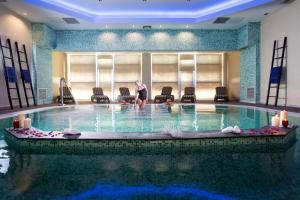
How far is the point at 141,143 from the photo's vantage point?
3609 mm

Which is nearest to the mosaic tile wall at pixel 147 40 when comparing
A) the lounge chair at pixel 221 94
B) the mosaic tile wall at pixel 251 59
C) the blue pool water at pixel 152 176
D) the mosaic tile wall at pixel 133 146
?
the mosaic tile wall at pixel 251 59

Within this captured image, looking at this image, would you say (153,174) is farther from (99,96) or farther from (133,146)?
(99,96)

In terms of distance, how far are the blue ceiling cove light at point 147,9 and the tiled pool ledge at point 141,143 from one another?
22.8 ft

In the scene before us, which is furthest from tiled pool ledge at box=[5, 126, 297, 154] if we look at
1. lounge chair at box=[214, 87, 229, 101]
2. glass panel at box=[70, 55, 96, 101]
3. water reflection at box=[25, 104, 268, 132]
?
glass panel at box=[70, 55, 96, 101]

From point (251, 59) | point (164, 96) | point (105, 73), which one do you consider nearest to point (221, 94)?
point (251, 59)

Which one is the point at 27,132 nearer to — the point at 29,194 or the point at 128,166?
the point at 128,166

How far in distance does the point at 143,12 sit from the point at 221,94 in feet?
18.5

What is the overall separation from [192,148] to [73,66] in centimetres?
1356

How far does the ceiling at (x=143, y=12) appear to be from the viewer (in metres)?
10.1

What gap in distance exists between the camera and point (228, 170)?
2.71 meters

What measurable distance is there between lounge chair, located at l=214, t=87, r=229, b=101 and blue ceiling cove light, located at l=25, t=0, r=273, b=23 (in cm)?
394

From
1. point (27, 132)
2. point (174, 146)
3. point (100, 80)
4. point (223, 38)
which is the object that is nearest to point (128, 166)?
point (174, 146)

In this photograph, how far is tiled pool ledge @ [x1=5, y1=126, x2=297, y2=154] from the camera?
361 centimetres

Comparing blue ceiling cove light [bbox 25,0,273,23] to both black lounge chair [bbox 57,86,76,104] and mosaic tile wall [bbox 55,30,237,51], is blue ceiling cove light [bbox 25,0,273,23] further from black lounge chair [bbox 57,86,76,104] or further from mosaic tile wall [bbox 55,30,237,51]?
black lounge chair [bbox 57,86,76,104]
